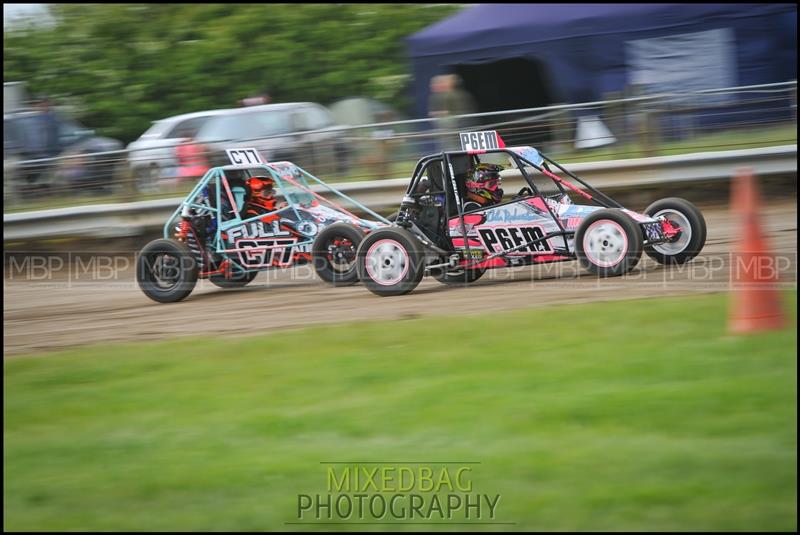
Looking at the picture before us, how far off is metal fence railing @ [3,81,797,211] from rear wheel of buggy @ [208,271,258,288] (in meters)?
2.88

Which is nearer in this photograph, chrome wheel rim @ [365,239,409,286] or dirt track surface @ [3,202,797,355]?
dirt track surface @ [3,202,797,355]

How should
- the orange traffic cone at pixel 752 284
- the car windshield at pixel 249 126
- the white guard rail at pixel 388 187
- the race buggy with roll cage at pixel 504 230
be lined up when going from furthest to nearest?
the car windshield at pixel 249 126 < the white guard rail at pixel 388 187 < the race buggy with roll cage at pixel 504 230 < the orange traffic cone at pixel 752 284

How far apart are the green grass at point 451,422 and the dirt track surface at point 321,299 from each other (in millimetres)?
858

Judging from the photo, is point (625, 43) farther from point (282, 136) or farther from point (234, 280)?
point (234, 280)

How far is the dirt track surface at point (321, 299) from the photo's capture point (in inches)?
334

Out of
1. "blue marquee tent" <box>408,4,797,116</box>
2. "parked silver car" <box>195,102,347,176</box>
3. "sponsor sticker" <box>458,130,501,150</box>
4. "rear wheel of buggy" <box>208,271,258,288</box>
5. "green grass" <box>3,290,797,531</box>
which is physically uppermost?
"blue marquee tent" <box>408,4,797,116</box>

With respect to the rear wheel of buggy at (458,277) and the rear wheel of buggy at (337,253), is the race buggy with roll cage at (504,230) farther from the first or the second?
the rear wheel of buggy at (337,253)

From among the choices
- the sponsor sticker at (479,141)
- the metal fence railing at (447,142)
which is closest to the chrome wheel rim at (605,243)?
the sponsor sticker at (479,141)

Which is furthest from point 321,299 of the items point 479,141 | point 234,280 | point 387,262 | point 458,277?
point 479,141

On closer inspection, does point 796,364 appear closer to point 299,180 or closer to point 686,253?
point 686,253

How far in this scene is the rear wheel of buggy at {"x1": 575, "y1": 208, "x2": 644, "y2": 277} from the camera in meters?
8.39

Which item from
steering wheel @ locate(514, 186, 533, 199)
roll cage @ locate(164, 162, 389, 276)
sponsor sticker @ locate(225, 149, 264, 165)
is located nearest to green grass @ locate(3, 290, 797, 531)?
steering wheel @ locate(514, 186, 533, 199)

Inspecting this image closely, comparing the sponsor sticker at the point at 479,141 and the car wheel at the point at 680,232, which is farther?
the sponsor sticker at the point at 479,141

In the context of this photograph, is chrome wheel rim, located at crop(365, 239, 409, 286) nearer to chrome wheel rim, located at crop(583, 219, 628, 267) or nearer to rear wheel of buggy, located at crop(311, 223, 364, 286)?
rear wheel of buggy, located at crop(311, 223, 364, 286)
